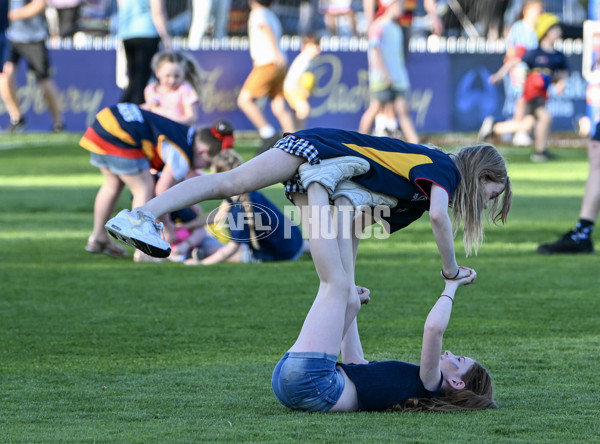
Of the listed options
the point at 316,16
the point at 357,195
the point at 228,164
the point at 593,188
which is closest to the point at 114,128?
the point at 228,164

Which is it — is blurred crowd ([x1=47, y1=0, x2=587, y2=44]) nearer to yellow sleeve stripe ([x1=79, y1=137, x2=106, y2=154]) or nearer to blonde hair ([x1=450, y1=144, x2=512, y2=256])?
yellow sleeve stripe ([x1=79, y1=137, x2=106, y2=154])

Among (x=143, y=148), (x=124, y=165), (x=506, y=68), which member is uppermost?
(x=143, y=148)

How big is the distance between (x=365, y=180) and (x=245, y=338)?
1402 mm

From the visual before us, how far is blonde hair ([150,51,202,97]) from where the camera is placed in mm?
9180

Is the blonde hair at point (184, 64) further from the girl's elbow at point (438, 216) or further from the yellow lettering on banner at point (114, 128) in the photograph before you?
the girl's elbow at point (438, 216)

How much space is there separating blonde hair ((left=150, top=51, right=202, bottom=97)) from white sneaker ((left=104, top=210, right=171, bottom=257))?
507 cm

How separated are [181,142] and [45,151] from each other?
8422mm

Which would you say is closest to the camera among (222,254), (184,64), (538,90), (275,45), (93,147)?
(93,147)

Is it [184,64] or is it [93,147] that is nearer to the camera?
[93,147]

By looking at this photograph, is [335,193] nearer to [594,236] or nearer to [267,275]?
[267,275]

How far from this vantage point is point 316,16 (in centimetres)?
2486

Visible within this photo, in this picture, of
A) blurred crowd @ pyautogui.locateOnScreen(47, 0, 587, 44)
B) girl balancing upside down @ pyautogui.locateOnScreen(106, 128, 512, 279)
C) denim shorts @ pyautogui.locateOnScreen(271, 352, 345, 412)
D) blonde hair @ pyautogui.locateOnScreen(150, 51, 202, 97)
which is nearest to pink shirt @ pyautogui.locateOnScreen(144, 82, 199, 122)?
blonde hair @ pyautogui.locateOnScreen(150, 51, 202, 97)

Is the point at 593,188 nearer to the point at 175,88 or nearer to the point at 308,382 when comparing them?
the point at 175,88

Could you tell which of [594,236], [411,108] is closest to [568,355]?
[594,236]
